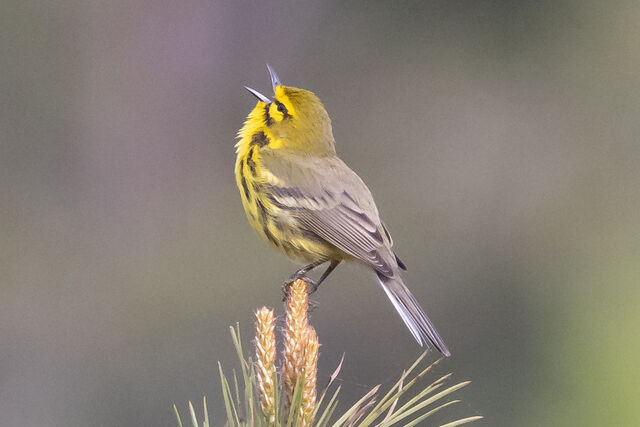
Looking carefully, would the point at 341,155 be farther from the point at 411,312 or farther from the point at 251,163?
the point at 411,312

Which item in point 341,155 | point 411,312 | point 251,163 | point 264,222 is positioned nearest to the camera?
point 411,312

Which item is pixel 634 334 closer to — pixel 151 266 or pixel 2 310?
pixel 151 266

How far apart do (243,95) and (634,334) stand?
3611mm

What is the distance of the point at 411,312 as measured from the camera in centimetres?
326

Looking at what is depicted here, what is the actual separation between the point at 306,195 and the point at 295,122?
27cm

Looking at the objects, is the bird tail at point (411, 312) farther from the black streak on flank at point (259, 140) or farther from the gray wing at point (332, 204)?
the black streak on flank at point (259, 140)

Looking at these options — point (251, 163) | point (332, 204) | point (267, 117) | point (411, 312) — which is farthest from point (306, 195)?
point (411, 312)

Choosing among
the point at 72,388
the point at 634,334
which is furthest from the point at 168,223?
the point at 634,334

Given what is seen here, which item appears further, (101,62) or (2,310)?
(101,62)

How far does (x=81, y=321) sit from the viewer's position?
7.39 m

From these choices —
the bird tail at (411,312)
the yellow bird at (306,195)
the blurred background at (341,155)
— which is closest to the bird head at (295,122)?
the yellow bird at (306,195)

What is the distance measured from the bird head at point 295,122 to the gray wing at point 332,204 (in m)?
0.05

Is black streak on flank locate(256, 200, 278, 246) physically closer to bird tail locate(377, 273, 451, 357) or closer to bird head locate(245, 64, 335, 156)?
bird head locate(245, 64, 335, 156)

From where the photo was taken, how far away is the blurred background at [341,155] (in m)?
6.71
